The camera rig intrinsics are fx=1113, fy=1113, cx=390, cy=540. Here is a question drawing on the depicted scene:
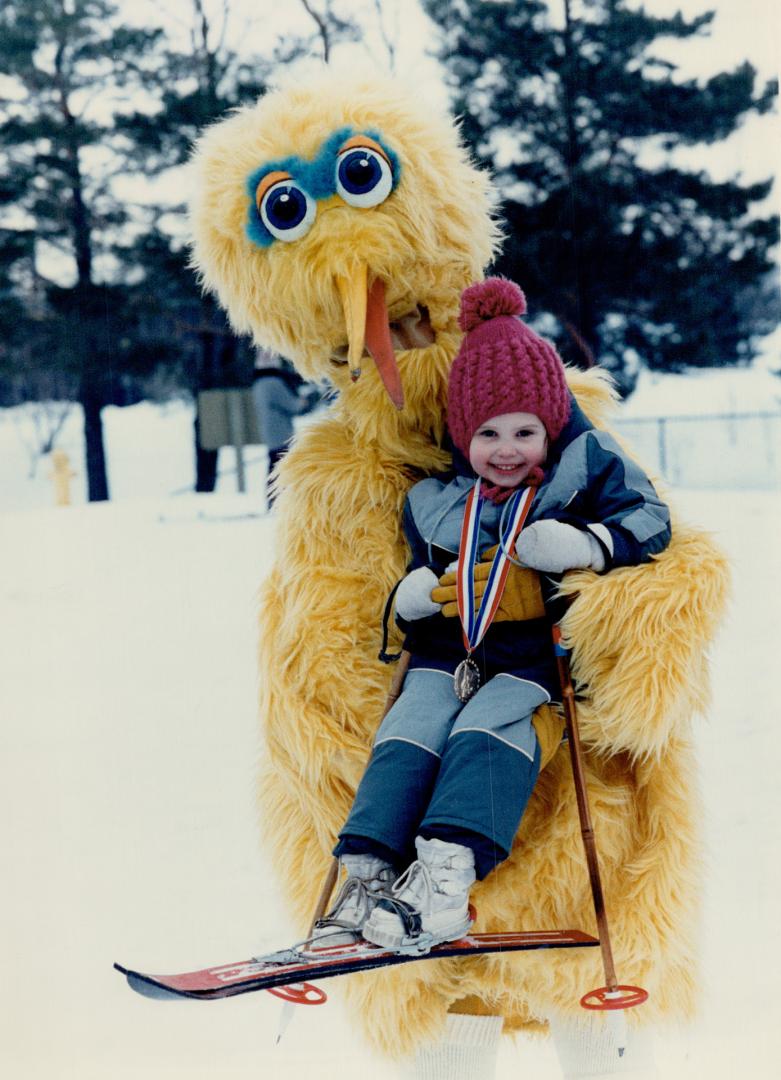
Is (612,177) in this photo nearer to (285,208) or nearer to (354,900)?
(285,208)

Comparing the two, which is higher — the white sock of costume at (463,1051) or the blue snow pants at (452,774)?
the blue snow pants at (452,774)

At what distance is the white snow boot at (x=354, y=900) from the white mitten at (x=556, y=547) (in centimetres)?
37

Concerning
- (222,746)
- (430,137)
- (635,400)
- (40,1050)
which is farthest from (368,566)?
(40,1050)

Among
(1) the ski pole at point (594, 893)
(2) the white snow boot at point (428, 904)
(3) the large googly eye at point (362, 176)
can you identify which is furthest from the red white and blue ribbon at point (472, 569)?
(3) the large googly eye at point (362, 176)

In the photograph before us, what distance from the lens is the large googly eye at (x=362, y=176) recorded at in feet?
4.24

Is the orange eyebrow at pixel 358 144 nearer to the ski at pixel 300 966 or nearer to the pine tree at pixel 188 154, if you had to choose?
the pine tree at pixel 188 154

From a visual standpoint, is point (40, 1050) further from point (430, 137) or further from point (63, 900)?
Answer: point (430, 137)

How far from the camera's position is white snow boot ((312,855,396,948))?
3.83 feet

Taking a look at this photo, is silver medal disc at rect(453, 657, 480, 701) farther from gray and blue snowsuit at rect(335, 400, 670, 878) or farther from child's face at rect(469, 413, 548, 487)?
child's face at rect(469, 413, 548, 487)

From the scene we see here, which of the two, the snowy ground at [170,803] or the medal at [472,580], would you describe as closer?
the medal at [472,580]

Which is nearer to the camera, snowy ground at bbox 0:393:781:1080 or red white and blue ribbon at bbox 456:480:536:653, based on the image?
red white and blue ribbon at bbox 456:480:536:653

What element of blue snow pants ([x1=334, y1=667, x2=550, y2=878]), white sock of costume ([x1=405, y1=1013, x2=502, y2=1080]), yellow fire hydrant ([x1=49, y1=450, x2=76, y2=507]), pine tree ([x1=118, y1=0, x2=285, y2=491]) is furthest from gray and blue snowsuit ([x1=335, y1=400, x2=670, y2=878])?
yellow fire hydrant ([x1=49, y1=450, x2=76, y2=507])

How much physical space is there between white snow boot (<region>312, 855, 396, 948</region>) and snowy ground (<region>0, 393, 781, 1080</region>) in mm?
540

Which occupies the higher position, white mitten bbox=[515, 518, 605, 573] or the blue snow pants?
white mitten bbox=[515, 518, 605, 573]
